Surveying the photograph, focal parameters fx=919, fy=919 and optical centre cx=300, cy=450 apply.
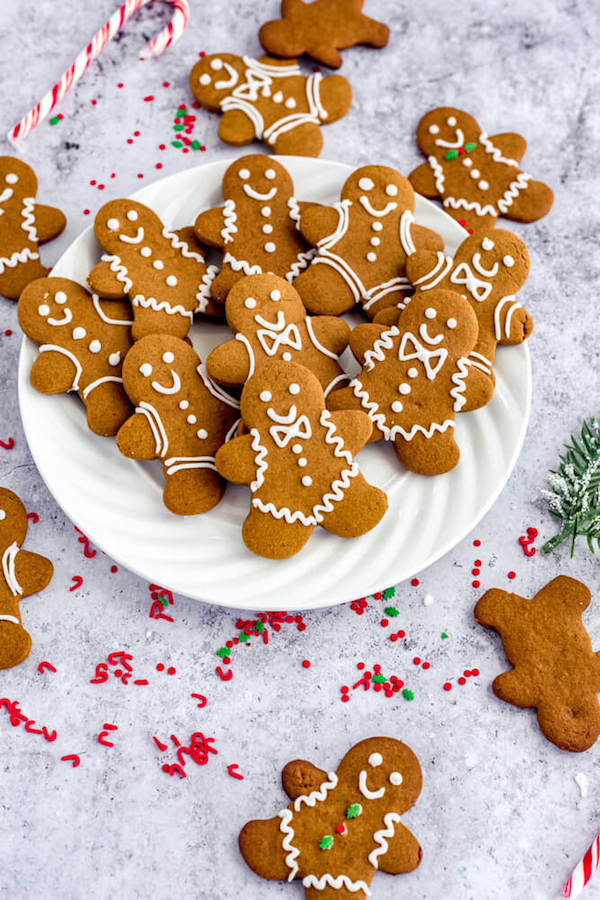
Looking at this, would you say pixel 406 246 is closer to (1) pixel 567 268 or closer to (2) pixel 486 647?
(1) pixel 567 268

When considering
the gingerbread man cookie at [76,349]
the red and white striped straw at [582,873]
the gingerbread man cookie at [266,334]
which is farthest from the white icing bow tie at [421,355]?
the red and white striped straw at [582,873]

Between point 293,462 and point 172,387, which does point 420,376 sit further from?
point 172,387

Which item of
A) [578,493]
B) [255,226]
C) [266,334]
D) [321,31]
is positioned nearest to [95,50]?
[321,31]

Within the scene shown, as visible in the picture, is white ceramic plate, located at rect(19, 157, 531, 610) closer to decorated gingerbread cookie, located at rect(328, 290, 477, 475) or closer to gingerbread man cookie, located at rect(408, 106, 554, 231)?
decorated gingerbread cookie, located at rect(328, 290, 477, 475)

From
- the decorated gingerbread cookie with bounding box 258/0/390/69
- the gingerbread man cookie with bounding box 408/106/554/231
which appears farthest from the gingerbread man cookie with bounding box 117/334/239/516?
the decorated gingerbread cookie with bounding box 258/0/390/69

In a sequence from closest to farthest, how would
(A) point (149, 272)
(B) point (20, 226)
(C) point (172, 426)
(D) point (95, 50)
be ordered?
(C) point (172, 426), (A) point (149, 272), (B) point (20, 226), (D) point (95, 50)
